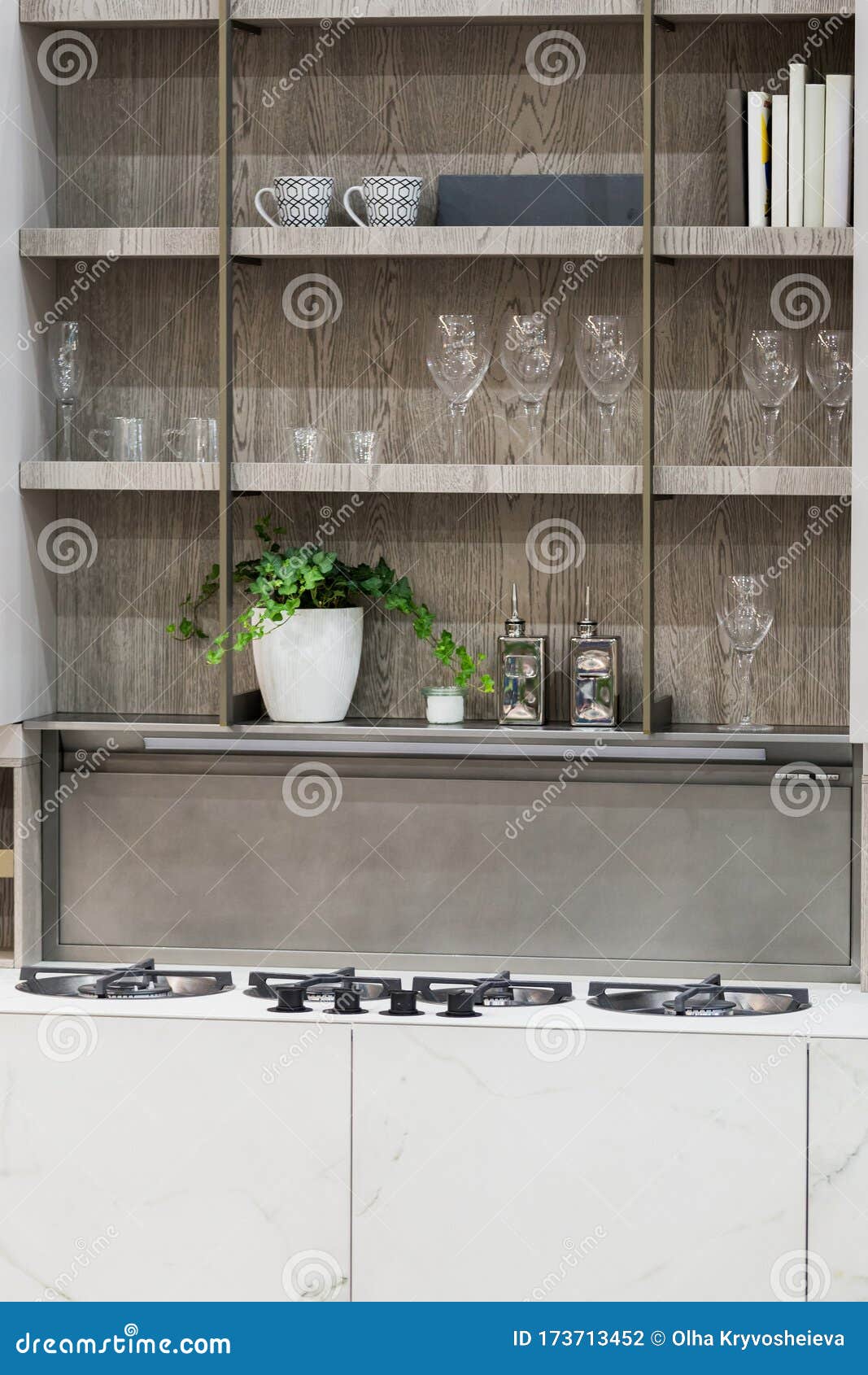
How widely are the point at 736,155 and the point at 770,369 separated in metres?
0.38

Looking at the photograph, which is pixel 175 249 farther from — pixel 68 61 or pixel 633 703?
pixel 633 703

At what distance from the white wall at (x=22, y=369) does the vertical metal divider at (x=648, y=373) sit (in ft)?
3.74

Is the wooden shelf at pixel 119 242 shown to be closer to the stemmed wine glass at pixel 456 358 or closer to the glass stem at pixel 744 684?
the stemmed wine glass at pixel 456 358

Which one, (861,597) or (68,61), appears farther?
(68,61)

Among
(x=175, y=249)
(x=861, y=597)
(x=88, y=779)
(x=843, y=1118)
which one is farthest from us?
(x=88, y=779)

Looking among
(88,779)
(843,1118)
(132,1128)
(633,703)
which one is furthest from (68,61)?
(843,1118)

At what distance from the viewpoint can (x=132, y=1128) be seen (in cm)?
264

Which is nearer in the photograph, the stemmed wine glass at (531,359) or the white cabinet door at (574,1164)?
the white cabinet door at (574,1164)

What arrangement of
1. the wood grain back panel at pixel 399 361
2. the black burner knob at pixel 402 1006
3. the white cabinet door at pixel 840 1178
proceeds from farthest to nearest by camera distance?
the wood grain back panel at pixel 399 361, the black burner knob at pixel 402 1006, the white cabinet door at pixel 840 1178

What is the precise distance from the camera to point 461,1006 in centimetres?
264

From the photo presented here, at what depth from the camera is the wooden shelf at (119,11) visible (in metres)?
2.86

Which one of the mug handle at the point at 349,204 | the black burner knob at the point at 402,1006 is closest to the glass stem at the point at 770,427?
the mug handle at the point at 349,204

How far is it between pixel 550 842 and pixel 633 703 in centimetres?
30

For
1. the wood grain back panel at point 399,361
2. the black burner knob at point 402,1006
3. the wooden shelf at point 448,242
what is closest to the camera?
the black burner knob at point 402,1006
